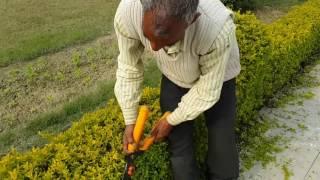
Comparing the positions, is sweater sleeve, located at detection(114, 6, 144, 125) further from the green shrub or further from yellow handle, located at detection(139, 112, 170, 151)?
the green shrub

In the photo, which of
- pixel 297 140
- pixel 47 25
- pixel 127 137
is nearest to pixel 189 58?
pixel 127 137

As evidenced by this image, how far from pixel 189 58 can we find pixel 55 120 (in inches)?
102

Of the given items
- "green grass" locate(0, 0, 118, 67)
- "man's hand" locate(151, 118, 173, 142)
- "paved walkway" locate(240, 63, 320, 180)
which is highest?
"man's hand" locate(151, 118, 173, 142)

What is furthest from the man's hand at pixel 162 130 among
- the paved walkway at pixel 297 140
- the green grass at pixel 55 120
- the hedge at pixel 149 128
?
the green grass at pixel 55 120

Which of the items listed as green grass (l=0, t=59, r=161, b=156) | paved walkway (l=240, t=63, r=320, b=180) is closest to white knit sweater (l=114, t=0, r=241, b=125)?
paved walkway (l=240, t=63, r=320, b=180)

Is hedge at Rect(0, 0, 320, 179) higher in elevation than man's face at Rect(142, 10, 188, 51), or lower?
lower

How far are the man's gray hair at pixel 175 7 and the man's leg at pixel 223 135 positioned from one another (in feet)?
3.45

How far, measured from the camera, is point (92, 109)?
4879 mm

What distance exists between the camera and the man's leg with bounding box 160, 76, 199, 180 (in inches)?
116

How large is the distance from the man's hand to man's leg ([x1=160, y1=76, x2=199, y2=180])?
7 cm

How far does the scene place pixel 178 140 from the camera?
296 cm

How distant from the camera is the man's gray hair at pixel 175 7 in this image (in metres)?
1.94

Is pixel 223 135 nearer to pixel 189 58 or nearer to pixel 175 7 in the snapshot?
pixel 189 58

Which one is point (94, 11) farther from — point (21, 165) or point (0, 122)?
point (21, 165)
